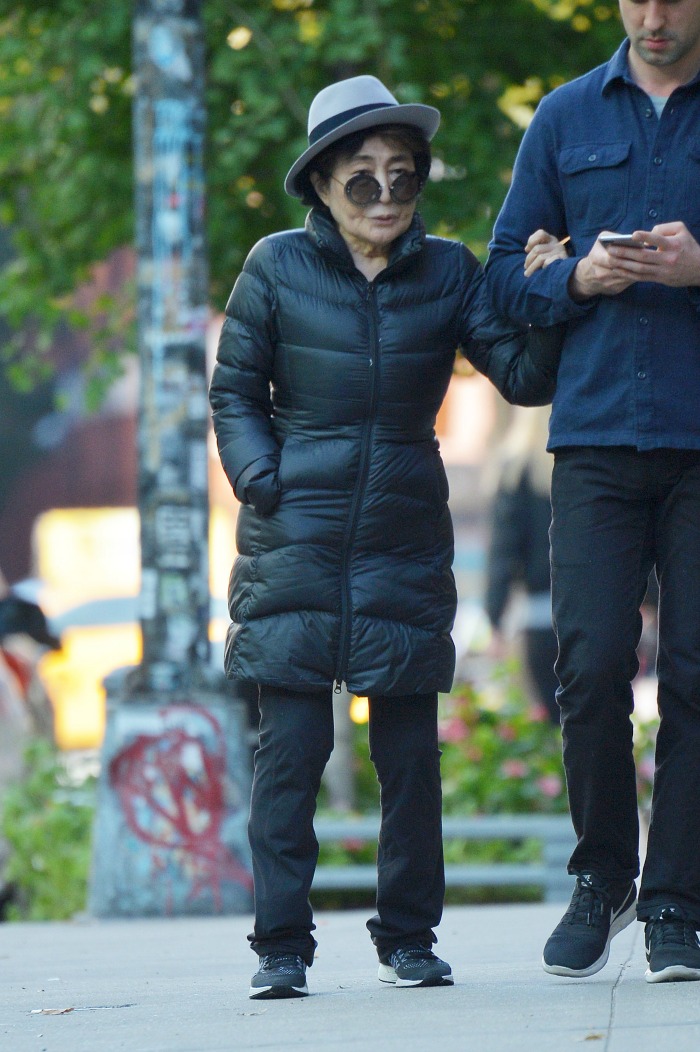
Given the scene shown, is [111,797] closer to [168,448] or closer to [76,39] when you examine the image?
[168,448]

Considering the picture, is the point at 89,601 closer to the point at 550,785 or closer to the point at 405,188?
the point at 550,785

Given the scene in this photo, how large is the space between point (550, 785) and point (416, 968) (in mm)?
4004

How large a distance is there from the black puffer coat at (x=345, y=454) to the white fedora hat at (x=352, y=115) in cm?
17

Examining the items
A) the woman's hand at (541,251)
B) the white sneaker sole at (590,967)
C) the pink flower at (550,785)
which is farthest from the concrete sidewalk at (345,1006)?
the pink flower at (550,785)

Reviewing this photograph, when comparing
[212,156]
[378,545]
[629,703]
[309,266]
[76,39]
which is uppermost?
[76,39]

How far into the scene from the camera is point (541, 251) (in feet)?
14.0

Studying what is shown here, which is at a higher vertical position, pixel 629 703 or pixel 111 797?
pixel 629 703

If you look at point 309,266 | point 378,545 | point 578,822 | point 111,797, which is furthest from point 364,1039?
point 111,797

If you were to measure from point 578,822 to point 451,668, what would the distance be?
0.46 m

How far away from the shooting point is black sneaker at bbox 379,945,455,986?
14.3ft

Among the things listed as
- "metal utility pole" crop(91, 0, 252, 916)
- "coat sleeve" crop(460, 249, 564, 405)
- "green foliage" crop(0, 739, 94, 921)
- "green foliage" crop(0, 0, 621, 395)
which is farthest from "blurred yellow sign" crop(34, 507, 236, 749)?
"coat sleeve" crop(460, 249, 564, 405)

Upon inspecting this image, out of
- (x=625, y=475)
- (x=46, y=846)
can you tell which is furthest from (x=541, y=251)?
(x=46, y=846)

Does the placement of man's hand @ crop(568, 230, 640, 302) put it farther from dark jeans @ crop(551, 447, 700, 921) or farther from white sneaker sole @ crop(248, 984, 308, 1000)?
white sneaker sole @ crop(248, 984, 308, 1000)

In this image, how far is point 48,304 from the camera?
916cm
